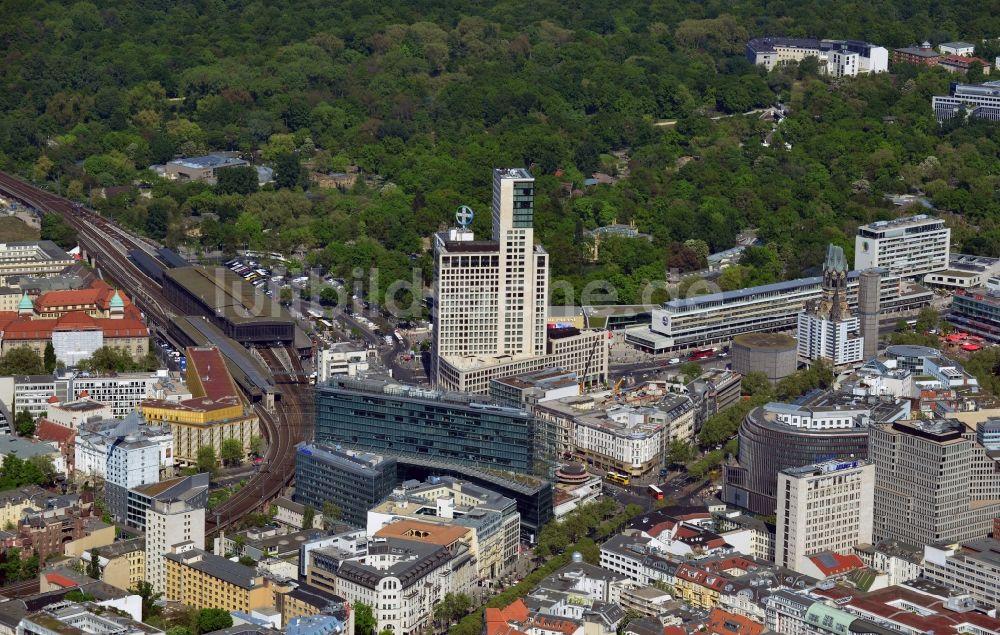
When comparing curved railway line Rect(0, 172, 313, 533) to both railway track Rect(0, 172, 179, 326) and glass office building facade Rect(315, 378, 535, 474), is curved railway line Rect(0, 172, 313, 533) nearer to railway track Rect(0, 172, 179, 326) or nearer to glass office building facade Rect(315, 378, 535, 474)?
railway track Rect(0, 172, 179, 326)

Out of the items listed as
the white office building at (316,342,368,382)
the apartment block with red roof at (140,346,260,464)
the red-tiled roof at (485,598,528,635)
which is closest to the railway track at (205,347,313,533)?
the apartment block with red roof at (140,346,260,464)

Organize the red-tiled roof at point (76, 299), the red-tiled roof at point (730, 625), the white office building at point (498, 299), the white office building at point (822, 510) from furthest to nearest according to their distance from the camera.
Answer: the red-tiled roof at point (76, 299)
the white office building at point (498, 299)
the white office building at point (822, 510)
the red-tiled roof at point (730, 625)

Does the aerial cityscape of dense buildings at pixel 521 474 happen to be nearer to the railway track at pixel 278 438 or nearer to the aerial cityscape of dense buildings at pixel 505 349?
the aerial cityscape of dense buildings at pixel 505 349

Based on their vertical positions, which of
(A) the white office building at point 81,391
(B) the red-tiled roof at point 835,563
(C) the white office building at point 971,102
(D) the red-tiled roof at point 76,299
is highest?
(C) the white office building at point 971,102

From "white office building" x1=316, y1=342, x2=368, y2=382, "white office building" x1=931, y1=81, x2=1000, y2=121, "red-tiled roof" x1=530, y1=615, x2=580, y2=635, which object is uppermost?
"white office building" x1=931, y1=81, x2=1000, y2=121

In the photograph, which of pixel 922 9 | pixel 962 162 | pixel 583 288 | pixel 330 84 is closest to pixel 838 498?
pixel 583 288

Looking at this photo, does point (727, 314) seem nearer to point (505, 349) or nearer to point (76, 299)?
point (505, 349)

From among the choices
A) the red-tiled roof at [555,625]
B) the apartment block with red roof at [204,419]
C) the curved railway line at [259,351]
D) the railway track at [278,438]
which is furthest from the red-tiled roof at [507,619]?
the apartment block with red roof at [204,419]
